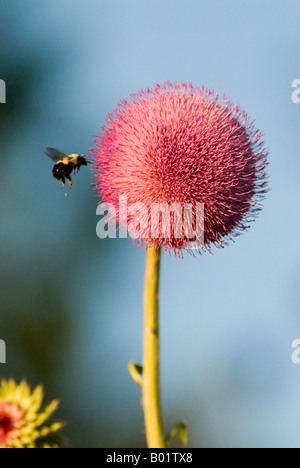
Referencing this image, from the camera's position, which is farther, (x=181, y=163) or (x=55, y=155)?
(x=55, y=155)

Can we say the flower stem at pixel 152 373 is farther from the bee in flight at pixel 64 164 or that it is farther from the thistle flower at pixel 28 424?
the bee in flight at pixel 64 164

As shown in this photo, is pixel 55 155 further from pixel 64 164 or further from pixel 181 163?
pixel 181 163

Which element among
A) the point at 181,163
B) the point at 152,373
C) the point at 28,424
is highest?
the point at 181,163

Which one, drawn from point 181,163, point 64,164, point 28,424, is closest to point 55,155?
point 64,164

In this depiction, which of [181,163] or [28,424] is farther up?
[181,163]

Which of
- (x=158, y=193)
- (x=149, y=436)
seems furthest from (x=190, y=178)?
(x=149, y=436)

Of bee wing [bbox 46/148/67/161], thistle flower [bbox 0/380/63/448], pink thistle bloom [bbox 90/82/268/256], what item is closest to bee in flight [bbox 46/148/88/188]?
bee wing [bbox 46/148/67/161]

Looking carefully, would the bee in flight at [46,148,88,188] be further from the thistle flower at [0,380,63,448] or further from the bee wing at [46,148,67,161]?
the thistle flower at [0,380,63,448]
